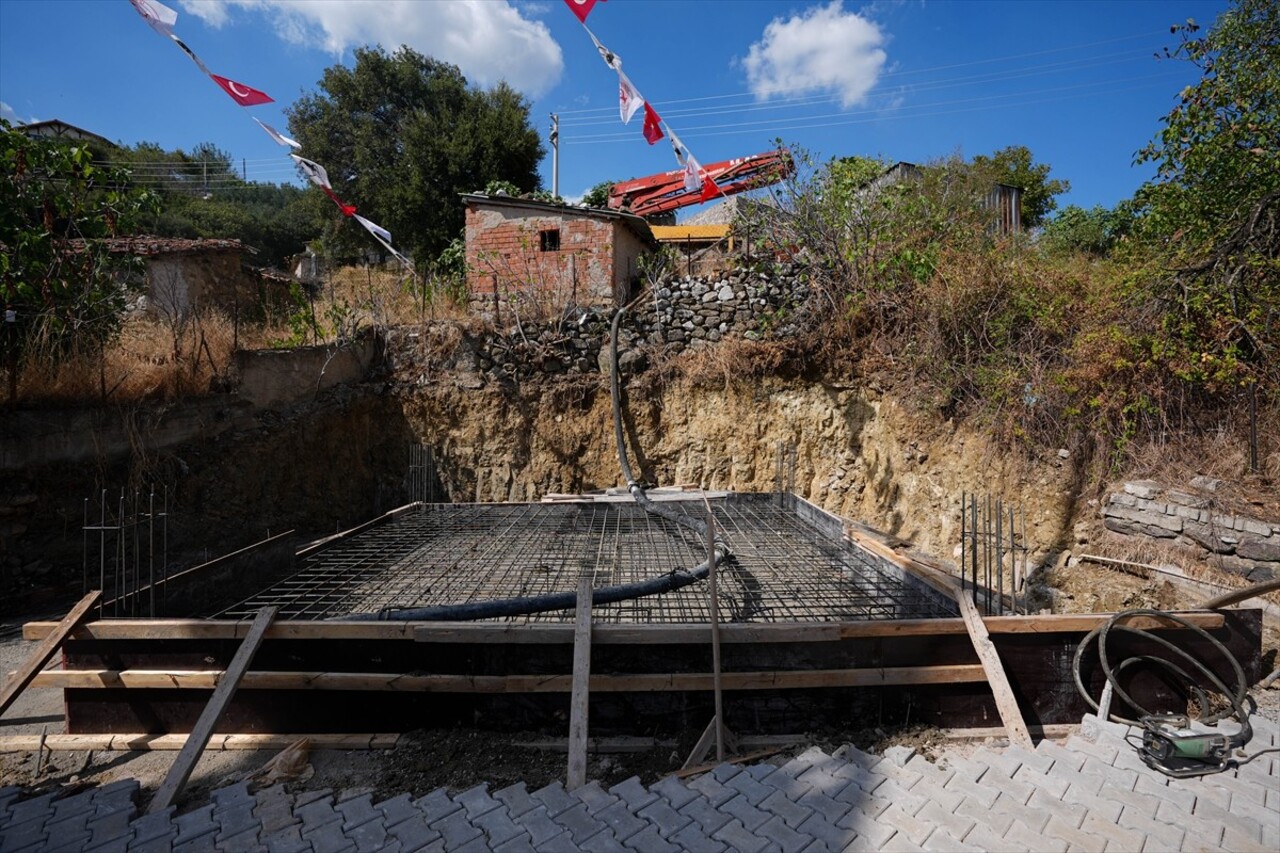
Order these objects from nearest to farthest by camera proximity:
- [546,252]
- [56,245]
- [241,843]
A: [241,843], [56,245], [546,252]

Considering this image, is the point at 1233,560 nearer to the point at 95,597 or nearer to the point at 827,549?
the point at 827,549

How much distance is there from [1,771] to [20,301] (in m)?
5.64

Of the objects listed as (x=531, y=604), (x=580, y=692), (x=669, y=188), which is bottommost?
(x=580, y=692)

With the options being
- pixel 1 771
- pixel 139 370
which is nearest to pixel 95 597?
pixel 1 771

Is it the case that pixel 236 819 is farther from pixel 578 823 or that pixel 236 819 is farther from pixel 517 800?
pixel 578 823

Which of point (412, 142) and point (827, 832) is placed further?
point (412, 142)

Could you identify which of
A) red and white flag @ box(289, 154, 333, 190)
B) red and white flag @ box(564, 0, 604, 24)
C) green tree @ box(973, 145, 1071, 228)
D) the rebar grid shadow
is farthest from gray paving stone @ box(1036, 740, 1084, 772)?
green tree @ box(973, 145, 1071, 228)

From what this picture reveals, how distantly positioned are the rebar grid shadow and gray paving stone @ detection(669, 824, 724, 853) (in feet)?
4.37

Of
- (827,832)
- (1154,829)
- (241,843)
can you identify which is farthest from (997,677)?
(241,843)

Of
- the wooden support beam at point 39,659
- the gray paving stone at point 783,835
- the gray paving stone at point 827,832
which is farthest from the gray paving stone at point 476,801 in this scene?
the wooden support beam at point 39,659

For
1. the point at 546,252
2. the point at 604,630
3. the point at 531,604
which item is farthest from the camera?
the point at 546,252

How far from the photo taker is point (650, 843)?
2057 millimetres

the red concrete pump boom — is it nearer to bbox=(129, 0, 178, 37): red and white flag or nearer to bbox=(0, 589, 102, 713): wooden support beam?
bbox=(129, 0, 178, 37): red and white flag

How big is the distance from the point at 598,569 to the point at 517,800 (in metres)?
2.22
